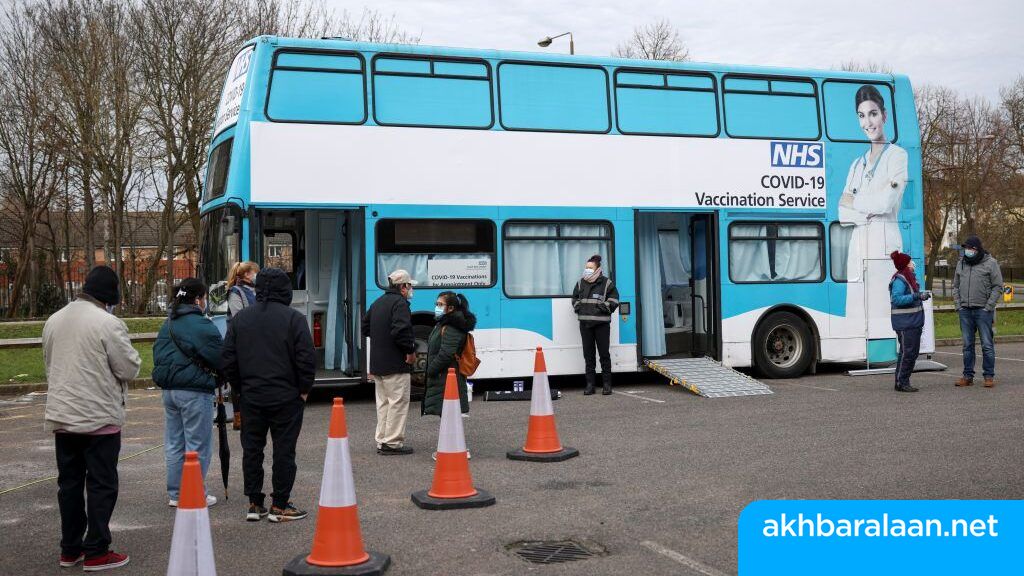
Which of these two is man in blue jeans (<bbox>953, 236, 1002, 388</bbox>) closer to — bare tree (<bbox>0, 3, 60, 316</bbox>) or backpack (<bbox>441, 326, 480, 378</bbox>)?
backpack (<bbox>441, 326, 480, 378</bbox>)

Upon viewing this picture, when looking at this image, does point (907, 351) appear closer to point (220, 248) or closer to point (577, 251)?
point (577, 251)

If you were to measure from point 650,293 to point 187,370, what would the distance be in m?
8.49

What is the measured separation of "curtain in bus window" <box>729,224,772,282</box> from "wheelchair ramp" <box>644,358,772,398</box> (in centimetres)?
140

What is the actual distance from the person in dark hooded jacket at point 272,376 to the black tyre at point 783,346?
9.27 m

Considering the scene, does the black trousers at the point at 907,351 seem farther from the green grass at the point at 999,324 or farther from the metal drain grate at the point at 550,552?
the green grass at the point at 999,324

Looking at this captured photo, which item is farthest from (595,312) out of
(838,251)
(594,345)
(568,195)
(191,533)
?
(191,533)

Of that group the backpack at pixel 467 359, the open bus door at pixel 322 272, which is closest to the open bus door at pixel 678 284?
the open bus door at pixel 322 272

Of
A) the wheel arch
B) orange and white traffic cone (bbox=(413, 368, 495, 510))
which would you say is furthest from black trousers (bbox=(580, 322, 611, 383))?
orange and white traffic cone (bbox=(413, 368, 495, 510))

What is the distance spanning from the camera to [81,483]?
235 inches

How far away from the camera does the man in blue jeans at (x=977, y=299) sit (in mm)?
12992

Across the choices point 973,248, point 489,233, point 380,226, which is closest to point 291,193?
point 380,226

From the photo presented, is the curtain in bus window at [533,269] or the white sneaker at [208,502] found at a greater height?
the curtain in bus window at [533,269]

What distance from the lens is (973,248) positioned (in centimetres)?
1322

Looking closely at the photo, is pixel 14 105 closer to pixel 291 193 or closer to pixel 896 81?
pixel 291 193
